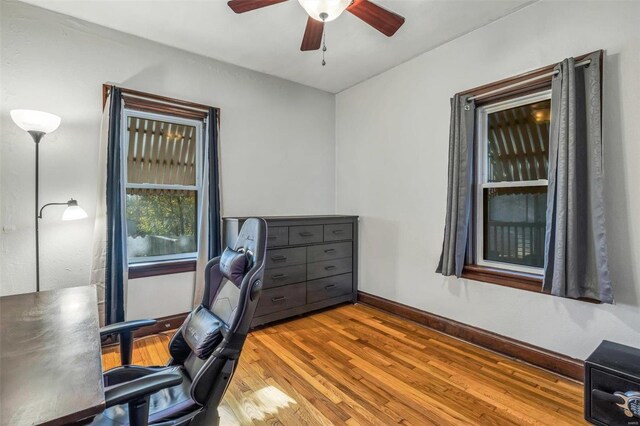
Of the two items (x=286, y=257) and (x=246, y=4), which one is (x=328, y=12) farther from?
(x=286, y=257)

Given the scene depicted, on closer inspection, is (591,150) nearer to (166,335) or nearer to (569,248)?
(569,248)

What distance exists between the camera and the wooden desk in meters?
0.74

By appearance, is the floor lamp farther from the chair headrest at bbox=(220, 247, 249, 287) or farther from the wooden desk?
the chair headrest at bbox=(220, 247, 249, 287)

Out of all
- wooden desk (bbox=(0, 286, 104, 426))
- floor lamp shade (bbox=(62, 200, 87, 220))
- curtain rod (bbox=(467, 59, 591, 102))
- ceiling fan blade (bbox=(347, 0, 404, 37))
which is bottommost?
wooden desk (bbox=(0, 286, 104, 426))

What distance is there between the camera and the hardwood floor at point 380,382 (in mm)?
1745

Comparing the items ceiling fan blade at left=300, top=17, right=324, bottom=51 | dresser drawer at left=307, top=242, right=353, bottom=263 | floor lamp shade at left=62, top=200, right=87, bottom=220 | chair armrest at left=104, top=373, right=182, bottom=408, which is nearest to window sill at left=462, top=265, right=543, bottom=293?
dresser drawer at left=307, top=242, right=353, bottom=263

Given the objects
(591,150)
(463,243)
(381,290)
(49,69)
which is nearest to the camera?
(591,150)

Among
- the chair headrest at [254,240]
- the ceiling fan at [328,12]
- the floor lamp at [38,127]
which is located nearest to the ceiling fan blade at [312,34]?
the ceiling fan at [328,12]

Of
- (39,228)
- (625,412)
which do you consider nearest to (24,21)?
(39,228)

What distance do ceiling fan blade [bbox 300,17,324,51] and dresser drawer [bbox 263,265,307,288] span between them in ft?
6.59

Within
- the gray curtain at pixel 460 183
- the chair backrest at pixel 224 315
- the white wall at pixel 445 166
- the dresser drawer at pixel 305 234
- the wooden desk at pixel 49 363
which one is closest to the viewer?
the wooden desk at pixel 49 363

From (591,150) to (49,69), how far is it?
13.1ft

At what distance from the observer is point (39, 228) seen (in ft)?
7.63

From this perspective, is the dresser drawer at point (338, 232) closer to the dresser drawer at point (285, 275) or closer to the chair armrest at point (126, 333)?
the dresser drawer at point (285, 275)
